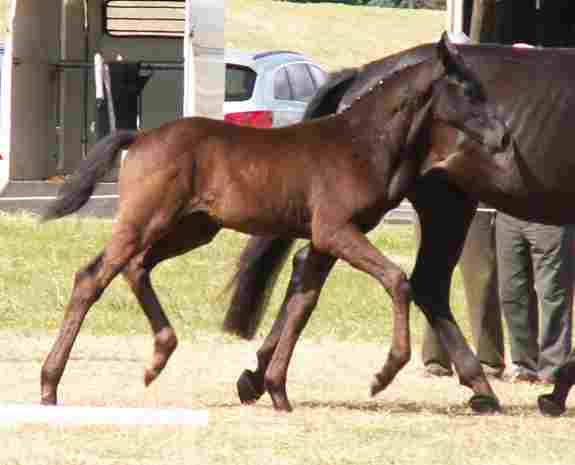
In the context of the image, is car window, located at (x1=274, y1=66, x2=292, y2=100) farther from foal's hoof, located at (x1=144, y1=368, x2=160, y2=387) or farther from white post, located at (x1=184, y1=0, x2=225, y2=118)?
foal's hoof, located at (x1=144, y1=368, x2=160, y2=387)

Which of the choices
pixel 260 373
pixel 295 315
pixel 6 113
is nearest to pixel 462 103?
pixel 295 315

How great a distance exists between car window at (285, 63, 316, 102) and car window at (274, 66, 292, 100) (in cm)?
8

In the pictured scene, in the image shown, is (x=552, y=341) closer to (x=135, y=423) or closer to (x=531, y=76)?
(x=531, y=76)

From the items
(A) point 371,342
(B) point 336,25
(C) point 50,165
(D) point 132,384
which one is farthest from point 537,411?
(B) point 336,25

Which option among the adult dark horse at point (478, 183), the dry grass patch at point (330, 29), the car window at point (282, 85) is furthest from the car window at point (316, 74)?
the dry grass patch at point (330, 29)

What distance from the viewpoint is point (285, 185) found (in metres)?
8.37

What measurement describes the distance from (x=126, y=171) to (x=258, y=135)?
2.18ft

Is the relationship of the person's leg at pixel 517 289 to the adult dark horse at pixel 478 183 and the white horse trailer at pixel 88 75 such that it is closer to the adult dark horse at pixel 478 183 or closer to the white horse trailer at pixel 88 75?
the adult dark horse at pixel 478 183

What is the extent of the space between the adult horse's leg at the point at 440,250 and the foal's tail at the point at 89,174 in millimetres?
1563

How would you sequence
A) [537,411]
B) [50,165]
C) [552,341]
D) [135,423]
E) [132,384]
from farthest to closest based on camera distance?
[50,165]
[552,341]
[132,384]
[537,411]
[135,423]

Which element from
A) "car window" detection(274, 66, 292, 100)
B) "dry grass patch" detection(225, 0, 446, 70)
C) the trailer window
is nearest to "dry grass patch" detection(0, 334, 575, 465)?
the trailer window

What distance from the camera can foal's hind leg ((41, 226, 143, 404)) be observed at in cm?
824

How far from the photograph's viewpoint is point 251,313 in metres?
9.30

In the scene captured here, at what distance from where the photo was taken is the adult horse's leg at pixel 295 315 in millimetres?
8500
